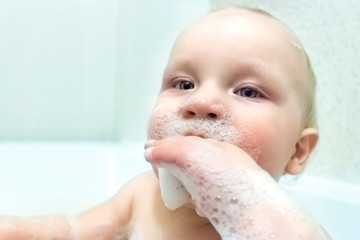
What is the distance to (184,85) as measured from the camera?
0.78m

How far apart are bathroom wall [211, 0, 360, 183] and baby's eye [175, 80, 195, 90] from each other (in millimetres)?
447

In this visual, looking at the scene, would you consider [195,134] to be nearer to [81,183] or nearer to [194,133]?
[194,133]

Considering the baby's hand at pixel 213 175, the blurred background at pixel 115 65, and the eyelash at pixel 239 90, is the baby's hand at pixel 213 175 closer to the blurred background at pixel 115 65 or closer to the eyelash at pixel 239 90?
the eyelash at pixel 239 90

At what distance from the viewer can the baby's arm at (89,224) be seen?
849mm

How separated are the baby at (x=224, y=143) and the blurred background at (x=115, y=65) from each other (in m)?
0.34

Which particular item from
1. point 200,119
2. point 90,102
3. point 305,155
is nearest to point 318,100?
point 305,155

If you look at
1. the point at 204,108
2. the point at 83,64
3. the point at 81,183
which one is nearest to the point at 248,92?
the point at 204,108

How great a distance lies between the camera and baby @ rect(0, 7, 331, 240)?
23.6 inches

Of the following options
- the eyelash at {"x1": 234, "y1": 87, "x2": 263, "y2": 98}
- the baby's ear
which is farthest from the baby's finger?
the baby's ear

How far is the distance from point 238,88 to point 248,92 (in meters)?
0.02

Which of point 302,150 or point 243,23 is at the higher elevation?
point 243,23

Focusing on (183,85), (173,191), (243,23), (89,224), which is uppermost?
(243,23)

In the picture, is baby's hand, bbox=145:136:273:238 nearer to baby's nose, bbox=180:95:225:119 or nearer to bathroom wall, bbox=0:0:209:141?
baby's nose, bbox=180:95:225:119

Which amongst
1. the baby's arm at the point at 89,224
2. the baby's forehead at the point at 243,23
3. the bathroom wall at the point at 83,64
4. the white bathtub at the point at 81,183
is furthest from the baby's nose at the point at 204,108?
the bathroom wall at the point at 83,64
